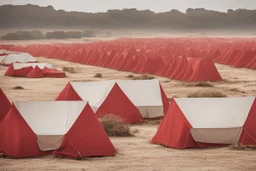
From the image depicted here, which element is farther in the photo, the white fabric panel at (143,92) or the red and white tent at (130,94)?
the white fabric panel at (143,92)

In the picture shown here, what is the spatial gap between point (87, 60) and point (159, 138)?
4833cm

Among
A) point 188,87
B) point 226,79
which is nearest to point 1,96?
point 188,87

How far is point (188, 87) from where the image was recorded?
35438 millimetres

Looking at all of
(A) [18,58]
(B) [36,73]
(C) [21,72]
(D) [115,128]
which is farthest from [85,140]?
(A) [18,58]

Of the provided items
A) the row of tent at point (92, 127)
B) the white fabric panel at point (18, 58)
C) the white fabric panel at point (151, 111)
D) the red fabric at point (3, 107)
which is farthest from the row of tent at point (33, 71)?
the row of tent at point (92, 127)

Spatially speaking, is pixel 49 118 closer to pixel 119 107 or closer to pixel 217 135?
pixel 217 135

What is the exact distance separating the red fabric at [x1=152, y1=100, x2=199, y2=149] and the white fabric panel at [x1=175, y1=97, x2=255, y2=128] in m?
0.21

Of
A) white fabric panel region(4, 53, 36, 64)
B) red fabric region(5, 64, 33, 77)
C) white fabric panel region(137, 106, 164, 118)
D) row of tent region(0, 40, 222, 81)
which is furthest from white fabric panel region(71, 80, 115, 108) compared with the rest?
white fabric panel region(4, 53, 36, 64)

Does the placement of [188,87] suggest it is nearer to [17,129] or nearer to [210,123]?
[210,123]

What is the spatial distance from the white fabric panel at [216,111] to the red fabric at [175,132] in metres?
0.21

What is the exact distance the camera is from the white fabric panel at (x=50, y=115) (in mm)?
15328

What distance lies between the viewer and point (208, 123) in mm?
16859

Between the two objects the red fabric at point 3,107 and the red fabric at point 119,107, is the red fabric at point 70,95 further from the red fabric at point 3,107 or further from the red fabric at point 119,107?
the red fabric at point 3,107

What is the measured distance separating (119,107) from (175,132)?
6.15 meters
